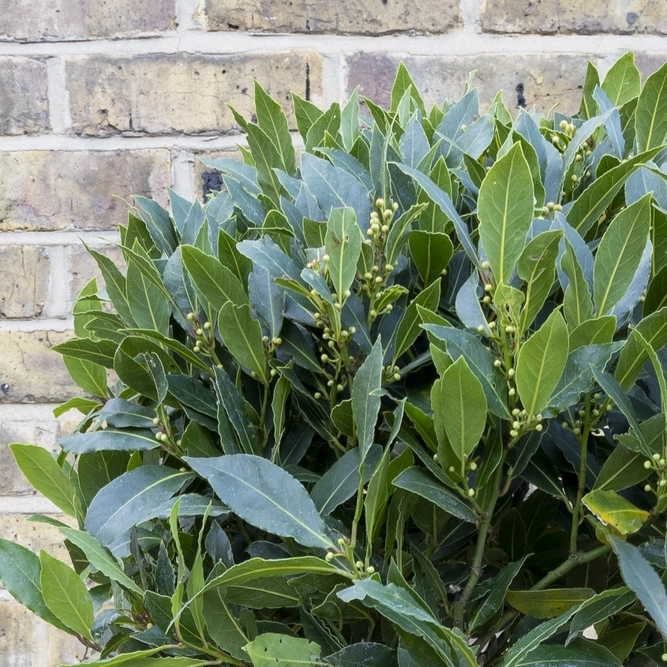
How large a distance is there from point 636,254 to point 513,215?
6 centimetres

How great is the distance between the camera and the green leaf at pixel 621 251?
1.09 ft

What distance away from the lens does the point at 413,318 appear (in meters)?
0.37

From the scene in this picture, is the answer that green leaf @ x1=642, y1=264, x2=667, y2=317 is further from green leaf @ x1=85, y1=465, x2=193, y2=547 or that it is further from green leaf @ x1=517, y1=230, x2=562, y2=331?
green leaf @ x1=85, y1=465, x2=193, y2=547

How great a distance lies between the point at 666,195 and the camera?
41cm

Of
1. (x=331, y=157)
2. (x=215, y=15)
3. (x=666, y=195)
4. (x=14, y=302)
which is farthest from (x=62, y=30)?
(x=666, y=195)

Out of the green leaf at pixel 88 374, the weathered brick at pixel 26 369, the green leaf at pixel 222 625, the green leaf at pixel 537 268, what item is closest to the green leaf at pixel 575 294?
the green leaf at pixel 537 268

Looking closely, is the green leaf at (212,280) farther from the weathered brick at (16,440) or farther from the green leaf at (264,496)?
the weathered brick at (16,440)

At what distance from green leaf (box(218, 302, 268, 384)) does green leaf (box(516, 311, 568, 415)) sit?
14 centimetres

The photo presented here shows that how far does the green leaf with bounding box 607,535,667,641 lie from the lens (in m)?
0.28

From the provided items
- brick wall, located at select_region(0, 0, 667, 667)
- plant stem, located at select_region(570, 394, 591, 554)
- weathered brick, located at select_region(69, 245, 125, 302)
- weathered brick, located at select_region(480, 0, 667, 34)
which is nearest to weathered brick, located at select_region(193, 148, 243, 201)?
brick wall, located at select_region(0, 0, 667, 667)

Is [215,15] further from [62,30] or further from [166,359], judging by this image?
[166,359]

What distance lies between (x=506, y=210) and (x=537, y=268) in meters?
0.03

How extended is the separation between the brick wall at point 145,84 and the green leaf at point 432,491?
0.69 meters

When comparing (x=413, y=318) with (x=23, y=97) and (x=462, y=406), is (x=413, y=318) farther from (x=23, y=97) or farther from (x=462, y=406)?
(x=23, y=97)
